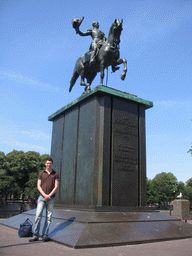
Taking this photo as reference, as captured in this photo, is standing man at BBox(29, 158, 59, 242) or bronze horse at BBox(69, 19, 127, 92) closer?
standing man at BBox(29, 158, 59, 242)

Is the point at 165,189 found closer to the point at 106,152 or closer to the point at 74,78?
the point at 74,78

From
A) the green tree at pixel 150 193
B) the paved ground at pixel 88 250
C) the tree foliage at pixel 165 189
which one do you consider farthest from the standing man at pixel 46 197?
the tree foliage at pixel 165 189

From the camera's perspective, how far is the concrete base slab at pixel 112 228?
5.46m

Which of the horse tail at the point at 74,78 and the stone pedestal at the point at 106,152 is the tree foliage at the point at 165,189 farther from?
the stone pedestal at the point at 106,152

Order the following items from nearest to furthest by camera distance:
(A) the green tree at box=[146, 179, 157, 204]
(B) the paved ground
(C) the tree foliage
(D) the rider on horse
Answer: (B) the paved ground → (D) the rider on horse → (A) the green tree at box=[146, 179, 157, 204] → (C) the tree foliage

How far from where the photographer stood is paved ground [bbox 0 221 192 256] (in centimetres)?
465

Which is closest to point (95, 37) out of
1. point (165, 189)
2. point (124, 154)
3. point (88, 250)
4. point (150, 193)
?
point (124, 154)

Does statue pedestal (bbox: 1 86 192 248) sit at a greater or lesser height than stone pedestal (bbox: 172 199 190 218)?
greater

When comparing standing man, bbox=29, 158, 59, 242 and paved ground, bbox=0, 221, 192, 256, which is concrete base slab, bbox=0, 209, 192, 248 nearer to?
paved ground, bbox=0, 221, 192, 256

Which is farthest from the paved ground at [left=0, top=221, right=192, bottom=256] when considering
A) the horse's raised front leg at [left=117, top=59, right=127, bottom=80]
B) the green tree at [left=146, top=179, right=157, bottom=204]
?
the green tree at [left=146, top=179, right=157, bottom=204]

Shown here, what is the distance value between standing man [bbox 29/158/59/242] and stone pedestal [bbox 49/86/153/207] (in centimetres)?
205

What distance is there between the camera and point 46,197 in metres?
5.93

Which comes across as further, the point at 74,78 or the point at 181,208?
the point at 181,208

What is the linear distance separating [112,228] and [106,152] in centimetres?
266
